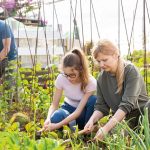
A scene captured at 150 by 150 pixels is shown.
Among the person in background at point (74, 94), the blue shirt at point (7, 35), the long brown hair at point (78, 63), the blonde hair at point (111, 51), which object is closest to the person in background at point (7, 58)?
the blue shirt at point (7, 35)

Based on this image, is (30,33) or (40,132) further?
(30,33)

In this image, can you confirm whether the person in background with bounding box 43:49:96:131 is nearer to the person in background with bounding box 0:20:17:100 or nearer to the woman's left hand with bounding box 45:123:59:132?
the woman's left hand with bounding box 45:123:59:132

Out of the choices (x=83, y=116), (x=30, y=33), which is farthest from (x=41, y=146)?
(x=30, y=33)

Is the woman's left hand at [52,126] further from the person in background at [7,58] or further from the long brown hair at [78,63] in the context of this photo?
the person in background at [7,58]

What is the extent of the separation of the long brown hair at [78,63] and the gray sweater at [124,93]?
0.17m

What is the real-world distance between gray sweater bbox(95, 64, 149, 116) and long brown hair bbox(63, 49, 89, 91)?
0.17 meters

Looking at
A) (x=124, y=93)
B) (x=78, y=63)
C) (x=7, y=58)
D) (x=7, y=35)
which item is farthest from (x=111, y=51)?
(x=7, y=35)

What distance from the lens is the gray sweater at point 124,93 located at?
92.7 inches

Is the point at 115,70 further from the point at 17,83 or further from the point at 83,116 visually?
the point at 17,83

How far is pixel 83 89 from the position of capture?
2896 millimetres

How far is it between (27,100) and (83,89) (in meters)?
1.21

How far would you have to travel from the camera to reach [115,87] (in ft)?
8.42

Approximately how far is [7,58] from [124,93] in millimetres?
1792

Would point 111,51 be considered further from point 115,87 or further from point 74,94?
point 74,94
